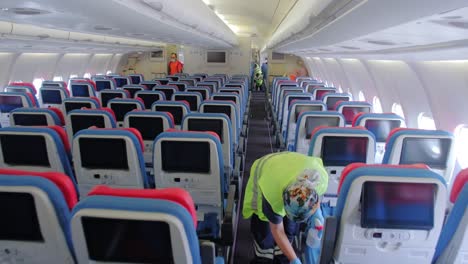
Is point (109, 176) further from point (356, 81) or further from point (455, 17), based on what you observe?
point (356, 81)

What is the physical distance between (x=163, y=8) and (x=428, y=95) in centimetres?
428

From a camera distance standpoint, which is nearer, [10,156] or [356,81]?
[10,156]

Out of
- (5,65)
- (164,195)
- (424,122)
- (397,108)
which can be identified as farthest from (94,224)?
(5,65)

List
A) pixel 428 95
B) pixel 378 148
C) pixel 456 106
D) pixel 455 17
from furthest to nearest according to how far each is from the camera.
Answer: pixel 428 95, pixel 378 148, pixel 456 106, pixel 455 17

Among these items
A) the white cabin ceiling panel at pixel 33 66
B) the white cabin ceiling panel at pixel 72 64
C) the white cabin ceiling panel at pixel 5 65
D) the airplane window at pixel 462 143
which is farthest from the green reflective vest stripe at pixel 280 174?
the white cabin ceiling panel at pixel 72 64

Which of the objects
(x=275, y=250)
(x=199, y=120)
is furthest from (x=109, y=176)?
(x=275, y=250)

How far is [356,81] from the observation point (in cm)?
1083

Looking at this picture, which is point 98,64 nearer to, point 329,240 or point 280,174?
point 280,174

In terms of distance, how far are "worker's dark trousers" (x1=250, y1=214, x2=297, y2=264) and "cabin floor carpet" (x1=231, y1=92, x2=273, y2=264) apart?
4.13ft

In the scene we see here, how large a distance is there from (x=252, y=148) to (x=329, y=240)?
6.88 metres

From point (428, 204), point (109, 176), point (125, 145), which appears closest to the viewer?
point (428, 204)

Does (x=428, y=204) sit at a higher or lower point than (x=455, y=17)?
lower

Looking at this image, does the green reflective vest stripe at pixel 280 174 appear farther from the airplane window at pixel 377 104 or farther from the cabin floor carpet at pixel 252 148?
the airplane window at pixel 377 104

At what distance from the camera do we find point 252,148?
9.24 m
